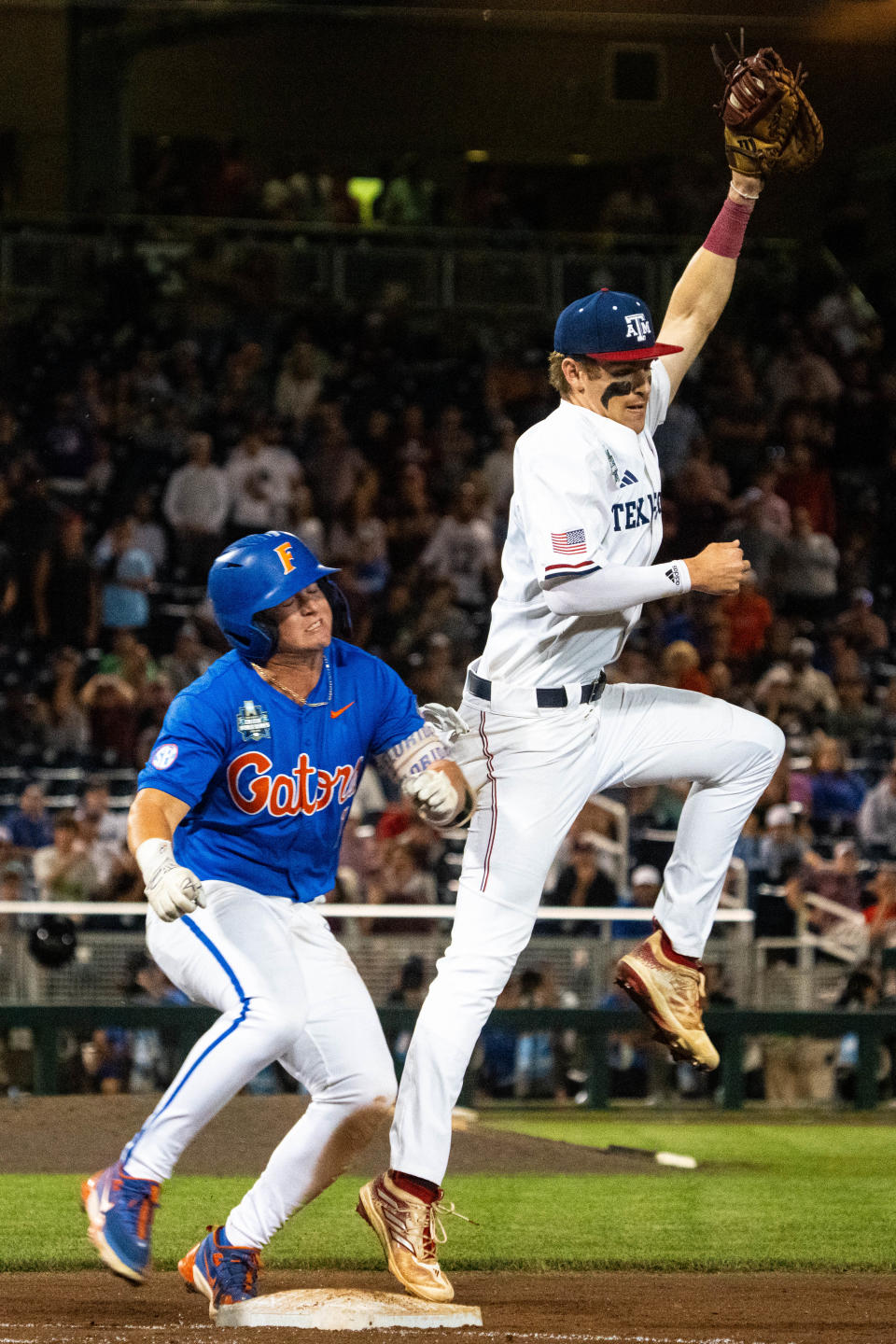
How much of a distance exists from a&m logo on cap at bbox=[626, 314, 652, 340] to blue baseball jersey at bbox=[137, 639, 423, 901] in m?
1.17

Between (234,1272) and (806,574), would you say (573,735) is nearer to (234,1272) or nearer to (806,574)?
(234,1272)

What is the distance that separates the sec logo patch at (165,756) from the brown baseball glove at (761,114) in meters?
2.53

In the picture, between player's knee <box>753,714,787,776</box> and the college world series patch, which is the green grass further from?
the college world series patch

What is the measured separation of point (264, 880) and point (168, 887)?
1.97 ft

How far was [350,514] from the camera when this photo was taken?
13922mm

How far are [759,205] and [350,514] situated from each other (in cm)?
880

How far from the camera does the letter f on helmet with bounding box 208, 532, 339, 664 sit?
183 inches

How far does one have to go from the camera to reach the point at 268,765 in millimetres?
4641

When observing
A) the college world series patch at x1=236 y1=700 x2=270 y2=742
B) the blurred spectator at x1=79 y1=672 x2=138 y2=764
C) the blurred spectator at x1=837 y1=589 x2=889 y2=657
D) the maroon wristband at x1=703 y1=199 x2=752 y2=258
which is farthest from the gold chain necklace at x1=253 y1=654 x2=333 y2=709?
the blurred spectator at x1=837 y1=589 x2=889 y2=657

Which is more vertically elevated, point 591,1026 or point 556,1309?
point 556,1309

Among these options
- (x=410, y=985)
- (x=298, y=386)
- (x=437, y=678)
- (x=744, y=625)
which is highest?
(x=298, y=386)

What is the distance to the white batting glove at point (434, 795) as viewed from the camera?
460cm

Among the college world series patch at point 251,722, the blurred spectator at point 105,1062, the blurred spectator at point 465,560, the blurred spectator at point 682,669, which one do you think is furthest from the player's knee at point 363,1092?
the blurred spectator at point 465,560

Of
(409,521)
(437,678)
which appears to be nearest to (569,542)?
(437,678)
